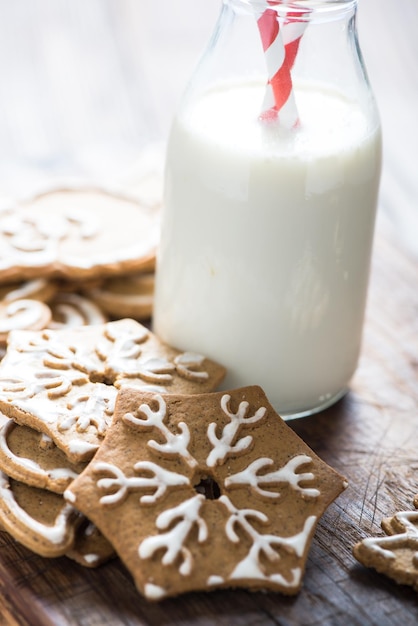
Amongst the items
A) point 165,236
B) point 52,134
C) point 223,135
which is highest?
point 223,135

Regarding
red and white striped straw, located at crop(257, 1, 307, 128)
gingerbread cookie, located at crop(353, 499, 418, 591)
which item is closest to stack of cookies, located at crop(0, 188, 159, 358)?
red and white striped straw, located at crop(257, 1, 307, 128)

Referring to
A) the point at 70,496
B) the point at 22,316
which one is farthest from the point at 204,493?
the point at 22,316

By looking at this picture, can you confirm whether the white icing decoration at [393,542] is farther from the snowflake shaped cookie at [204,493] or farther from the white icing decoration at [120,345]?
the white icing decoration at [120,345]

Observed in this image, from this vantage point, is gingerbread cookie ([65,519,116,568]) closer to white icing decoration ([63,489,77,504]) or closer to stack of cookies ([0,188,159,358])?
white icing decoration ([63,489,77,504])

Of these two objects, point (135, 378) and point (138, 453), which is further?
point (135, 378)

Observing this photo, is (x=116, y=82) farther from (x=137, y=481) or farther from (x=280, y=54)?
(x=137, y=481)

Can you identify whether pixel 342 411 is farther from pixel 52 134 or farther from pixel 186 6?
pixel 186 6

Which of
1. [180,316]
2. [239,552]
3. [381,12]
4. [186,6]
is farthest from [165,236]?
[381,12]
